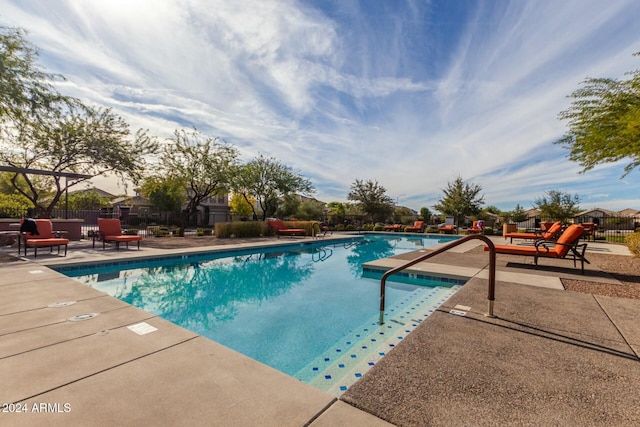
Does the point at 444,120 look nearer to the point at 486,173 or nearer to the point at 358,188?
the point at 486,173

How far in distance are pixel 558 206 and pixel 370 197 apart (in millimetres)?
14937

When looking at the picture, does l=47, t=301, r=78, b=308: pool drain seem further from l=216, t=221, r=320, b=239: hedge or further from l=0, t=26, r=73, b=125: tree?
l=216, t=221, r=320, b=239: hedge

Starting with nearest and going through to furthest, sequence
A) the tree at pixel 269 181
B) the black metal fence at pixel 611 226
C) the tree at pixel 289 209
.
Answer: the black metal fence at pixel 611 226
the tree at pixel 269 181
the tree at pixel 289 209

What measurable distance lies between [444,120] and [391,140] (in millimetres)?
3301

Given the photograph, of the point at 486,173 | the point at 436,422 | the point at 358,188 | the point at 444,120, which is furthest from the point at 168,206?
the point at 436,422

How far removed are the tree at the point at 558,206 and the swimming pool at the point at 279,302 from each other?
21.4 m

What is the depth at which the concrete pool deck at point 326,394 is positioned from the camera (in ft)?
5.27

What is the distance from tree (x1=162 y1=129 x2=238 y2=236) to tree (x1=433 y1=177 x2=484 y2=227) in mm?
19741

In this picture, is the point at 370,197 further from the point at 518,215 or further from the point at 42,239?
the point at 42,239

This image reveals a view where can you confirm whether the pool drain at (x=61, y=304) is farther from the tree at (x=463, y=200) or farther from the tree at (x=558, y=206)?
the tree at (x=558, y=206)

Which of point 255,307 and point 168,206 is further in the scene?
point 168,206

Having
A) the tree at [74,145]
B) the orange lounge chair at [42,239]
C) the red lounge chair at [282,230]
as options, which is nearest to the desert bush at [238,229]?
the red lounge chair at [282,230]

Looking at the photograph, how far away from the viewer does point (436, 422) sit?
155 cm

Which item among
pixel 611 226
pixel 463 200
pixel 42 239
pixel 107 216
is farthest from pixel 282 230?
pixel 611 226
